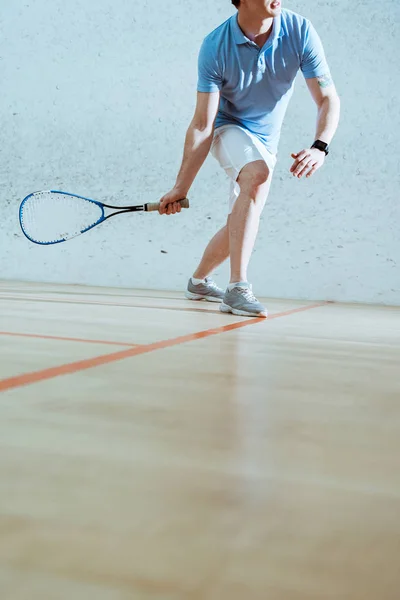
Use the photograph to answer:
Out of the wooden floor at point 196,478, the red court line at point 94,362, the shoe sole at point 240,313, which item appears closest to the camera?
the wooden floor at point 196,478

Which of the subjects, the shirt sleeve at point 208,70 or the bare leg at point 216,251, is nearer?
the shirt sleeve at point 208,70

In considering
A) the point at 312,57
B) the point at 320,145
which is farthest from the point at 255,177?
the point at 312,57

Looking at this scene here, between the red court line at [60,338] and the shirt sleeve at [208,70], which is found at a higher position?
the shirt sleeve at [208,70]

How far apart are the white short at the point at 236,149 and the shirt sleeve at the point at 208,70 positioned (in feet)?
0.49

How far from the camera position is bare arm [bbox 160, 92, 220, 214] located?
2.42 metres

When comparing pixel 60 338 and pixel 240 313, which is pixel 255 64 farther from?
pixel 60 338

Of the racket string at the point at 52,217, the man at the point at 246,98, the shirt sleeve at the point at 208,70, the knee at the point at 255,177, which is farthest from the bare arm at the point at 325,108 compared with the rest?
the racket string at the point at 52,217

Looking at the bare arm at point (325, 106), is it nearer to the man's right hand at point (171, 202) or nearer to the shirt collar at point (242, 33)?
the shirt collar at point (242, 33)

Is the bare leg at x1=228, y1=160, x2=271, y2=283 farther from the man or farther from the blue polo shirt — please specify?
the blue polo shirt

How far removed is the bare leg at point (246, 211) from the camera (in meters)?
2.38

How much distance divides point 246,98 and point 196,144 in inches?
9.4

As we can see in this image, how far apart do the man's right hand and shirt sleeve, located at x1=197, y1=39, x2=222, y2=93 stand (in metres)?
0.34

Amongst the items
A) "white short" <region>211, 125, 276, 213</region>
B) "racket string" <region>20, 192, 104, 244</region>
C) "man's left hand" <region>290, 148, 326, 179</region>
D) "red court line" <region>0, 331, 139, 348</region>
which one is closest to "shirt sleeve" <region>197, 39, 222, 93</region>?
"white short" <region>211, 125, 276, 213</region>

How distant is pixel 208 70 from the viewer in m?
2.42
